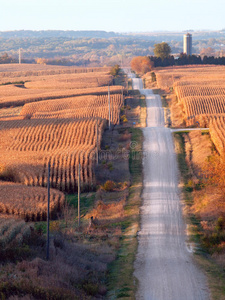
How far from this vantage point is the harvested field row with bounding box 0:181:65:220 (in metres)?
26.5

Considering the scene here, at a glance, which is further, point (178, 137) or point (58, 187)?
point (178, 137)

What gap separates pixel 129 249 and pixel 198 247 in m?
3.07

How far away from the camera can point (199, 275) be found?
643 inches

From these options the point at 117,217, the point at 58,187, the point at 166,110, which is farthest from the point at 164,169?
the point at 166,110

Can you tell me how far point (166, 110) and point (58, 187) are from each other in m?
31.0

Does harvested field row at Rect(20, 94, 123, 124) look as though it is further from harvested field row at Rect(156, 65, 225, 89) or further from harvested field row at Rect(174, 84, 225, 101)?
harvested field row at Rect(156, 65, 225, 89)

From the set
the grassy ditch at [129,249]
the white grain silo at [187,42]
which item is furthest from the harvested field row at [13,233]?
the white grain silo at [187,42]

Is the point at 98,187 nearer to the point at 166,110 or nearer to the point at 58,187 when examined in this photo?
the point at 58,187

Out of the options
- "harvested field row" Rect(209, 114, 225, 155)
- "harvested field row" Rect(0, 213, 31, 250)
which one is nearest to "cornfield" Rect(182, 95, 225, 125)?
"harvested field row" Rect(209, 114, 225, 155)

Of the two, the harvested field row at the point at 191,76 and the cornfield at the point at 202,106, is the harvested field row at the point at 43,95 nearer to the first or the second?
the harvested field row at the point at 191,76

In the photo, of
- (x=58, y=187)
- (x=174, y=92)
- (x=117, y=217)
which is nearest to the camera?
(x=117, y=217)

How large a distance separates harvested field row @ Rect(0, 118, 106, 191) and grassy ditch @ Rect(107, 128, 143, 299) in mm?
3544

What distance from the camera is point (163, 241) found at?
69.4 ft

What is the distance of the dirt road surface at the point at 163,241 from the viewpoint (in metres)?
15.0
